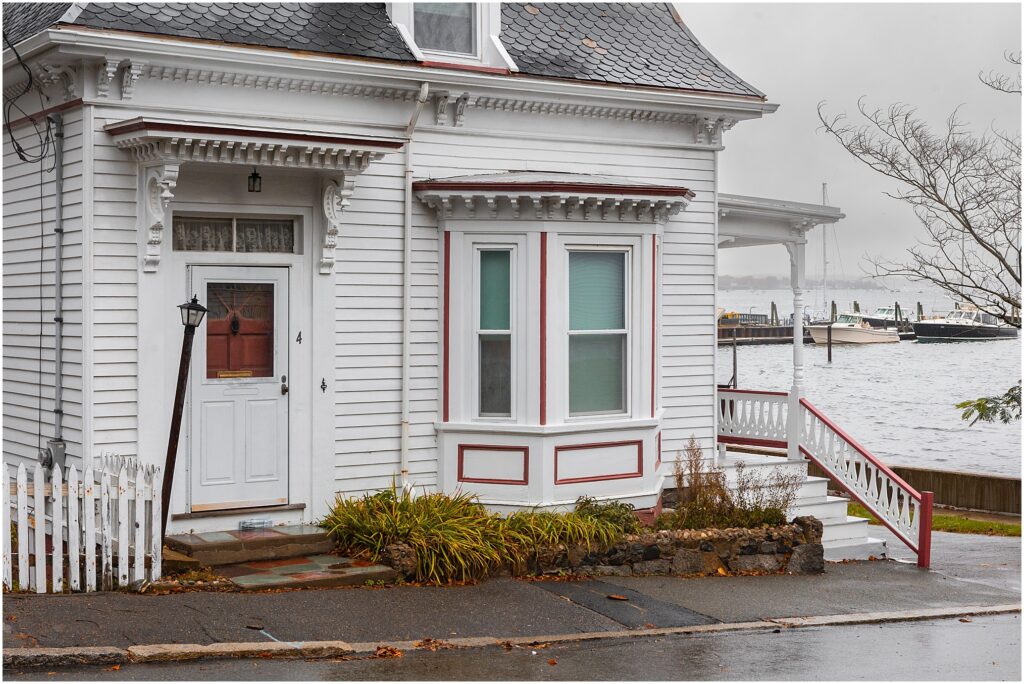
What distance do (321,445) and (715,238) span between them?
535 cm

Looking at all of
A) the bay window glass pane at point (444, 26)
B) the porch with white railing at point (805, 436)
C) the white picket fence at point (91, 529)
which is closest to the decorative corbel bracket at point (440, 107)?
the bay window glass pane at point (444, 26)

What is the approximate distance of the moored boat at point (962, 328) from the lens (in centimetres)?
2989

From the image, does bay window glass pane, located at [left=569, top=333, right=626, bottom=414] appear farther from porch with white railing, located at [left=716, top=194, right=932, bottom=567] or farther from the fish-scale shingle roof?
the fish-scale shingle roof

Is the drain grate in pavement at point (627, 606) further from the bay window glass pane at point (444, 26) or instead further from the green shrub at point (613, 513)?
the bay window glass pane at point (444, 26)

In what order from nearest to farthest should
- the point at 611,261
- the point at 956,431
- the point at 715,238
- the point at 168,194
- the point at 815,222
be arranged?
the point at 168,194, the point at 611,261, the point at 715,238, the point at 815,222, the point at 956,431

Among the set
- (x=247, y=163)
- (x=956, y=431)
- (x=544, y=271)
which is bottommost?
(x=956, y=431)

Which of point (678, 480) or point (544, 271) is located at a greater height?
point (544, 271)

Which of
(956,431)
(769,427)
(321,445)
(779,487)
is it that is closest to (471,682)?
(321,445)

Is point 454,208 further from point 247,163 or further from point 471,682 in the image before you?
point 471,682

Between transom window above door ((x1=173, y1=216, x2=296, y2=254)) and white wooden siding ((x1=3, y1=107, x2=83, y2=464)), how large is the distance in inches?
38.6

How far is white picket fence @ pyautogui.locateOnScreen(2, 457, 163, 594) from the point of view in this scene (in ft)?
31.7

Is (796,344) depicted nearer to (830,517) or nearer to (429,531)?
(830,517)

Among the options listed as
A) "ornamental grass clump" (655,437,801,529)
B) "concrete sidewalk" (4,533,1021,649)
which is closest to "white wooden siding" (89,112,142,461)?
"concrete sidewalk" (4,533,1021,649)

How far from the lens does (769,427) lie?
16688mm
